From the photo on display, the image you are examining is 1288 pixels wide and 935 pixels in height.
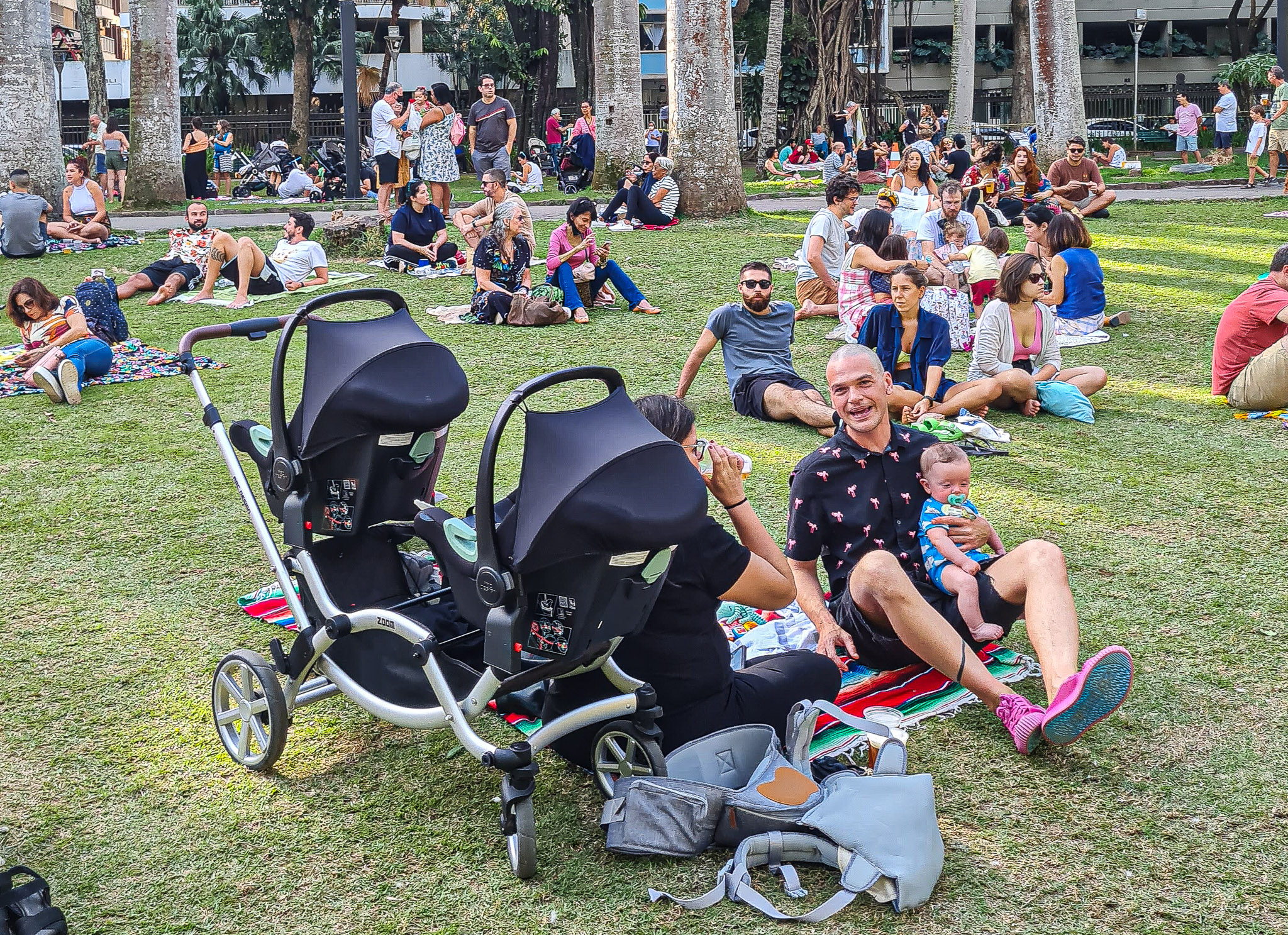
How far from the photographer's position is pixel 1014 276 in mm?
7984

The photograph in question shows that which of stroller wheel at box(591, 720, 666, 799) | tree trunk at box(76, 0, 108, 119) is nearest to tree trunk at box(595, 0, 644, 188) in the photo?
tree trunk at box(76, 0, 108, 119)

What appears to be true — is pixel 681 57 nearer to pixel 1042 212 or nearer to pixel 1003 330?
pixel 1042 212

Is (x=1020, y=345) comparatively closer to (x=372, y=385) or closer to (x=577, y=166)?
(x=372, y=385)

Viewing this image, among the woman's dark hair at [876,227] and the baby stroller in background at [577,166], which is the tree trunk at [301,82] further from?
the woman's dark hair at [876,227]

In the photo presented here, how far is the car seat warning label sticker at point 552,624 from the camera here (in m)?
3.29

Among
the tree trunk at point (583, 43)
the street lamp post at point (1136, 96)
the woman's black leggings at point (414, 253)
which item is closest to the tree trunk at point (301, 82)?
the tree trunk at point (583, 43)

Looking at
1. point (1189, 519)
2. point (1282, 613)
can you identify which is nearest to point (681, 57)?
point (1189, 519)

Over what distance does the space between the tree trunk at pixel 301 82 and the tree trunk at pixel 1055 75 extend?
22834 mm

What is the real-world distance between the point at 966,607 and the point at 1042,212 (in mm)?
6809

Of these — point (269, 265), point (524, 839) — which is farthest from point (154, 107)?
point (524, 839)

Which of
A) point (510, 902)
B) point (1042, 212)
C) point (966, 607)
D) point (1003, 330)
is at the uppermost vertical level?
point (1042, 212)

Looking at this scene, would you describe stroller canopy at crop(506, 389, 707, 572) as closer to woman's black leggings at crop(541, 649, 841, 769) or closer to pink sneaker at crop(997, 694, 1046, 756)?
woman's black leggings at crop(541, 649, 841, 769)

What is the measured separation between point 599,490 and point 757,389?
4962 mm

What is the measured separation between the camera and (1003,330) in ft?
26.5
